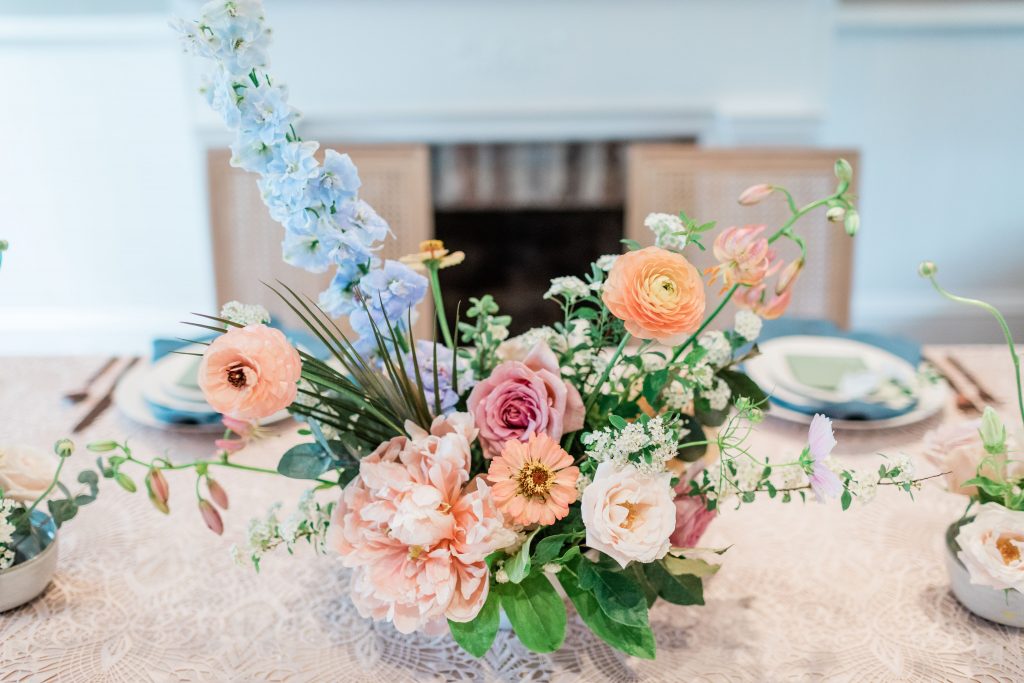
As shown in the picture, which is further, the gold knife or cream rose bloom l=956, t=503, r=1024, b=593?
the gold knife

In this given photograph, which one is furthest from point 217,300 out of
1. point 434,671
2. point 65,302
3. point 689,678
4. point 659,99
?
point 65,302

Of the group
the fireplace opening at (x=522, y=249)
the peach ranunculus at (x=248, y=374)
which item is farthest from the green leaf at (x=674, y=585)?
the fireplace opening at (x=522, y=249)

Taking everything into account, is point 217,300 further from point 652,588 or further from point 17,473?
point 652,588

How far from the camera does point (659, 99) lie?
8.00 feet

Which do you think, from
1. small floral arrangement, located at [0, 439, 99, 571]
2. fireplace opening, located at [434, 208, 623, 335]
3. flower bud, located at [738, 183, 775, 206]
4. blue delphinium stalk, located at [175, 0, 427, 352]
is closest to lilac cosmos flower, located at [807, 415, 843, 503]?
flower bud, located at [738, 183, 775, 206]

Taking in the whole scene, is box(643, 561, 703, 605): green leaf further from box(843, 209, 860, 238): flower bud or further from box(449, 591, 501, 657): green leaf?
box(843, 209, 860, 238): flower bud

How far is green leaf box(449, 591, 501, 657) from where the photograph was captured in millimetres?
669

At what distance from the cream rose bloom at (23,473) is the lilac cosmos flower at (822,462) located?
0.66 meters

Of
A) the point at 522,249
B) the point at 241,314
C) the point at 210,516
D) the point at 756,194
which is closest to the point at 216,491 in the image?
the point at 210,516

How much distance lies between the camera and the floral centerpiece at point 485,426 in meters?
0.63

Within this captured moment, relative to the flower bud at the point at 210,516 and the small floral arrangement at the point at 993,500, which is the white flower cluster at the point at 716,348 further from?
the flower bud at the point at 210,516

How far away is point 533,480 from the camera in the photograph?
2.11 ft

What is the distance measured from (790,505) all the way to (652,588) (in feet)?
0.97

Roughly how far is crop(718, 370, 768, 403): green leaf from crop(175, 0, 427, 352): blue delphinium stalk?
286 millimetres
